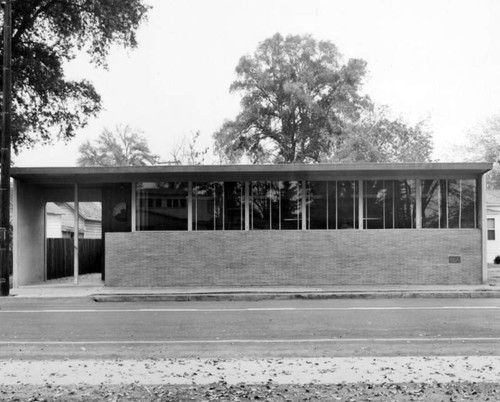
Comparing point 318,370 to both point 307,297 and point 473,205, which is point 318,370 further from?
point 473,205

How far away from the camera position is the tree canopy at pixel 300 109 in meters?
48.6

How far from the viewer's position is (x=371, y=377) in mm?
7551

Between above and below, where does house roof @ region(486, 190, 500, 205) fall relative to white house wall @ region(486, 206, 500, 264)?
above

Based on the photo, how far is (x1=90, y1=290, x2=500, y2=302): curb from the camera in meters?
18.0

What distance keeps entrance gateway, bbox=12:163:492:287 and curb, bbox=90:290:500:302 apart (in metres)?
2.65

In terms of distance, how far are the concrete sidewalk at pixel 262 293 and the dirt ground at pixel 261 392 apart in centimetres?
1081

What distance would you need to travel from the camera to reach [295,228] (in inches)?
843

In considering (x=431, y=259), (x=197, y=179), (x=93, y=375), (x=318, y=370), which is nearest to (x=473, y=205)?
(x=431, y=259)

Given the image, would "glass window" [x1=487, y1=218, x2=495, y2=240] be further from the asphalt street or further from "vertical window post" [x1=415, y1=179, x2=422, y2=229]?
the asphalt street

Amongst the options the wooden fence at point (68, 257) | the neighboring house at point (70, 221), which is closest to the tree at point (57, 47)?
the wooden fence at point (68, 257)

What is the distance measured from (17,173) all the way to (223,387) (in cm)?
1524

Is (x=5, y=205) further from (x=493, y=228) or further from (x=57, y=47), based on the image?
(x=493, y=228)

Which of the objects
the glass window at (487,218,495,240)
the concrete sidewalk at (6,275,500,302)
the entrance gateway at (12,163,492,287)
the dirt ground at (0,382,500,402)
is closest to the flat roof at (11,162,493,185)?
the entrance gateway at (12,163,492,287)

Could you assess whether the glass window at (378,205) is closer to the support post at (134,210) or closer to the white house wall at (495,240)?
the support post at (134,210)
